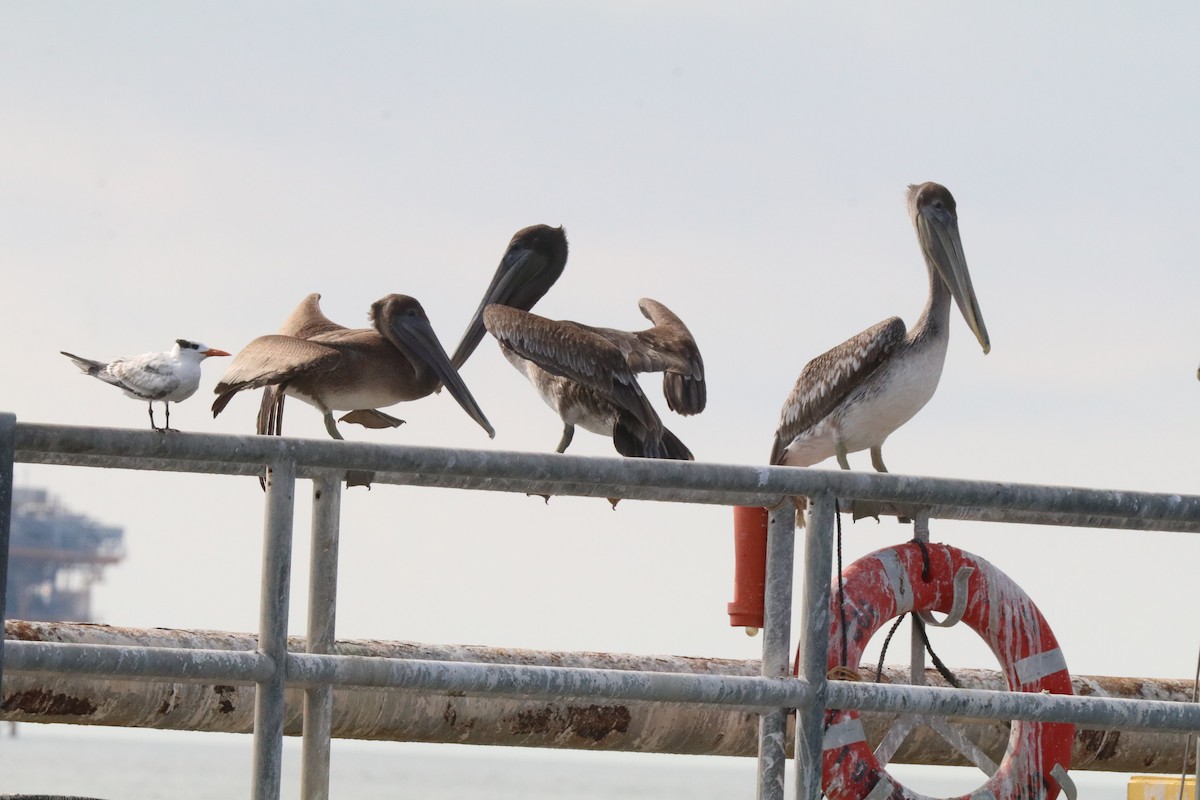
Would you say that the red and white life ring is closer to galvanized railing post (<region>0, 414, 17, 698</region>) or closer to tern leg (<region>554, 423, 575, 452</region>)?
galvanized railing post (<region>0, 414, 17, 698</region>)

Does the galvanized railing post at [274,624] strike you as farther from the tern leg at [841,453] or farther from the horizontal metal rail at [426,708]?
the tern leg at [841,453]

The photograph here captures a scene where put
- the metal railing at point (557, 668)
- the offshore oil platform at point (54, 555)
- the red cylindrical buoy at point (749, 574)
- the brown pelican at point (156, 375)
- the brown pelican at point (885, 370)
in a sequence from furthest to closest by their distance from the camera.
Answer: the offshore oil platform at point (54, 555)
the brown pelican at point (885, 370)
the brown pelican at point (156, 375)
the red cylindrical buoy at point (749, 574)
the metal railing at point (557, 668)

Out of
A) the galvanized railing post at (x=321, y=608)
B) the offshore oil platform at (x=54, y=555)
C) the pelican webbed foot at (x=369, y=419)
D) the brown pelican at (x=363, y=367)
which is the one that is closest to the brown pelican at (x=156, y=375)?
the galvanized railing post at (x=321, y=608)

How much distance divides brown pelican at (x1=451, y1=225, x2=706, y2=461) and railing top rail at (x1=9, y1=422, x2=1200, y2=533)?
429cm

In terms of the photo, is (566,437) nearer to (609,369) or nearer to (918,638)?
(609,369)

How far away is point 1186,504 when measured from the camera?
15.6 feet

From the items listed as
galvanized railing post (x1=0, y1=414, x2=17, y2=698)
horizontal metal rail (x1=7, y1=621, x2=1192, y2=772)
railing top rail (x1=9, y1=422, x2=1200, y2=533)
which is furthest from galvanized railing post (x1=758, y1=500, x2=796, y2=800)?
galvanized railing post (x1=0, y1=414, x2=17, y2=698)

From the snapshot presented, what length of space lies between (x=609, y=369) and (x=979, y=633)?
4.08m

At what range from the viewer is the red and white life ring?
4.87m

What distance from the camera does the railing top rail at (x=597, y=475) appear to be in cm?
410

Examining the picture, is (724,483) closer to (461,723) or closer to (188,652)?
(188,652)

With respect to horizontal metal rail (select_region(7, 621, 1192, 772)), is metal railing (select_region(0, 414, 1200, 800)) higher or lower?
higher

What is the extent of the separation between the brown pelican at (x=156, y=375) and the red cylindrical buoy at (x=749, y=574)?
63.6 inches

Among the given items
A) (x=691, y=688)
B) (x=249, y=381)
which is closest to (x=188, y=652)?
(x=691, y=688)
